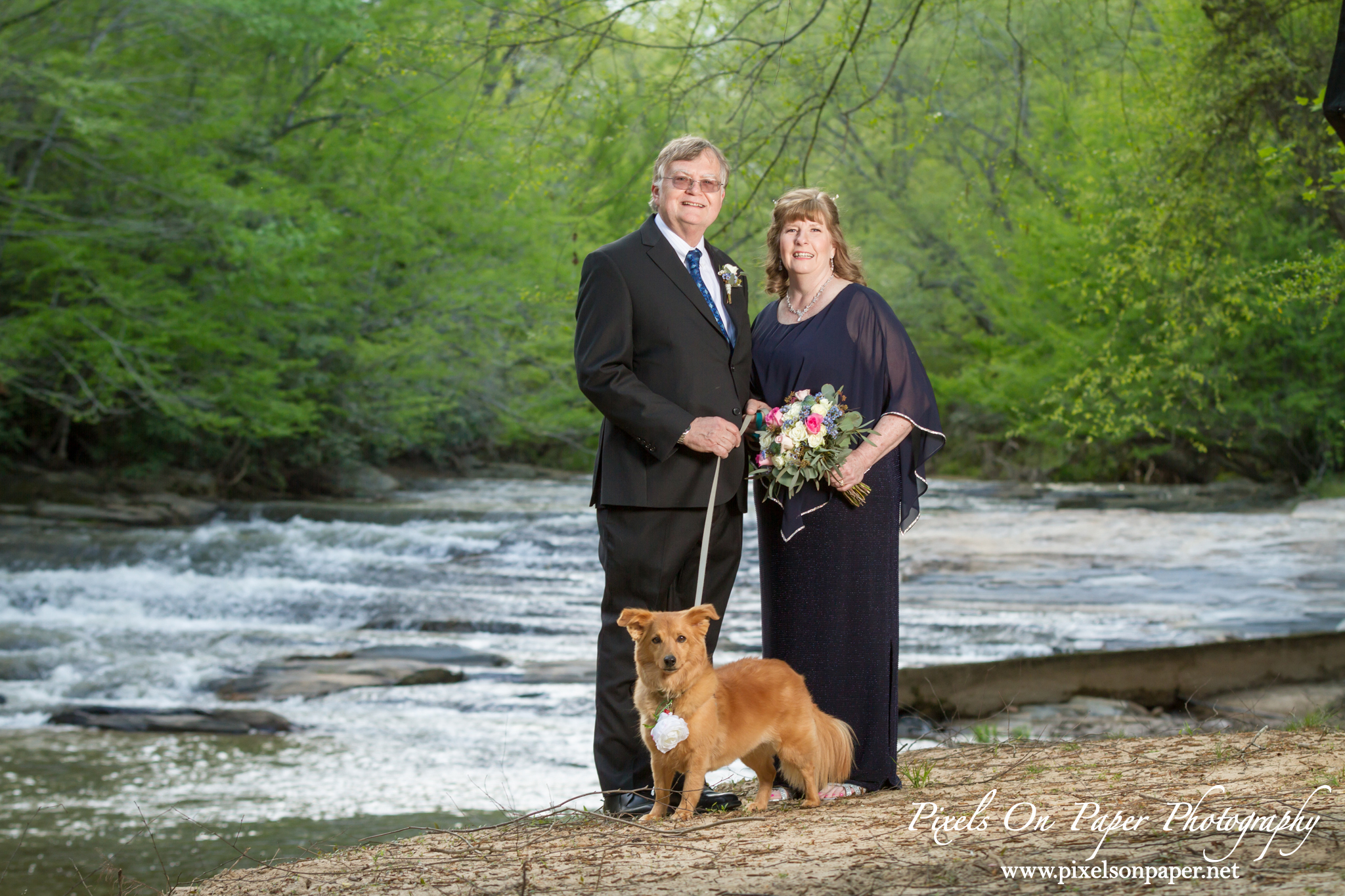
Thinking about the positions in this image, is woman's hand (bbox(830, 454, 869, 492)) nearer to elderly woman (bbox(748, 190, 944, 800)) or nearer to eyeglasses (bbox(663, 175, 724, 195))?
elderly woman (bbox(748, 190, 944, 800))

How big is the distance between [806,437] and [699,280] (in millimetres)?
624

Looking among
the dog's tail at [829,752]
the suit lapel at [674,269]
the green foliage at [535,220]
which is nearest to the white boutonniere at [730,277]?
the suit lapel at [674,269]

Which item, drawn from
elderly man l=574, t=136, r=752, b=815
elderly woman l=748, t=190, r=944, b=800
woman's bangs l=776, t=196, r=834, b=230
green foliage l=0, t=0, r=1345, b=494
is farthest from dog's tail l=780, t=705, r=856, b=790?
green foliage l=0, t=0, r=1345, b=494

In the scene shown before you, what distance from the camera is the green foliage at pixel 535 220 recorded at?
8.30m

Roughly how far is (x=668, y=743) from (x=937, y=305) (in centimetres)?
2372

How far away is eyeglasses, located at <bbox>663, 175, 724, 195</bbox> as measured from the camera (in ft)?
11.7

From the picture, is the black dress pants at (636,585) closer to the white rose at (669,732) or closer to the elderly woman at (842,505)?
the elderly woman at (842,505)

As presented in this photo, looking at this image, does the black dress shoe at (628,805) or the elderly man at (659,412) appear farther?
the black dress shoe at (628,805)

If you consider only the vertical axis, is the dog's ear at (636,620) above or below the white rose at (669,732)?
above

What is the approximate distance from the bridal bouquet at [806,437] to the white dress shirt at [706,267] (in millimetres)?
347

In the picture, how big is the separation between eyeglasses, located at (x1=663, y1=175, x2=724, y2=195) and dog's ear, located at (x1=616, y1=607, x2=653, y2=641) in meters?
1.32

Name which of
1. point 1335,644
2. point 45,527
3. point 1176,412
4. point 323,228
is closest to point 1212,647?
point 1335,644

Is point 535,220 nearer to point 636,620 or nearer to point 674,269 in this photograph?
point 674,269

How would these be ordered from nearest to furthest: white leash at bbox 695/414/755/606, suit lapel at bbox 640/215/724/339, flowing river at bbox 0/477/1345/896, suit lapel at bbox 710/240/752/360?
white leash at bbox 695/414/755/606 < suit lapel at bbox 640/215/724/339 < suit lapel at bbox 710/240/752/360 < flowing river at bbox 0/477/1345/896
